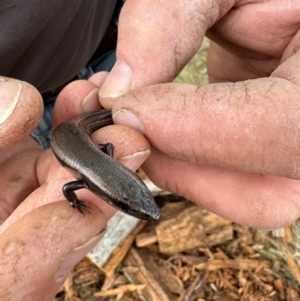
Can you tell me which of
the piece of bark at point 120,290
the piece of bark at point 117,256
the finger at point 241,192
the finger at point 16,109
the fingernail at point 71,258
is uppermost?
the finger at point 16,109

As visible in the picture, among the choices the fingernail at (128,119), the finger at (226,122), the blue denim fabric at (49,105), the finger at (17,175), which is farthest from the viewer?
the blue denim fabric at (49,105)

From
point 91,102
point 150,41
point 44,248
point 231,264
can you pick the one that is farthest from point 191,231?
point 44,248

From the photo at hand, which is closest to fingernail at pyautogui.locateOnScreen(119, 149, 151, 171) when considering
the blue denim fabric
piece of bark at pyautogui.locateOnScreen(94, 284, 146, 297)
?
piece of bark at pyautogui.locateOnScreen(94, 284, 146, 297)

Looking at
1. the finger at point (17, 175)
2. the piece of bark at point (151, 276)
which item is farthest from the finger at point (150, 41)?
the piece of bark at point (151, 276)

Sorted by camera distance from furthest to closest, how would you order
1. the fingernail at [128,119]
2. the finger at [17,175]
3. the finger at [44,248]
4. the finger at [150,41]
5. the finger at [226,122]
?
the finger at [17,175], the finger at [150,41], the fingernail at [128,119], the finger at [226,122], the finger at [44,248]

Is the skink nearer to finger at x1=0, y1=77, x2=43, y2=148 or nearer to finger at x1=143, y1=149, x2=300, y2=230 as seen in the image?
finger at x1=0, y1=77, x2=43, y2=148

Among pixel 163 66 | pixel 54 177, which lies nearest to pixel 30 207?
pixel 54 177

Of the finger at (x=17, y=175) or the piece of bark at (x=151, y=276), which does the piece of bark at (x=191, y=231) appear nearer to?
the piece of bark at (x=151, y=276)
